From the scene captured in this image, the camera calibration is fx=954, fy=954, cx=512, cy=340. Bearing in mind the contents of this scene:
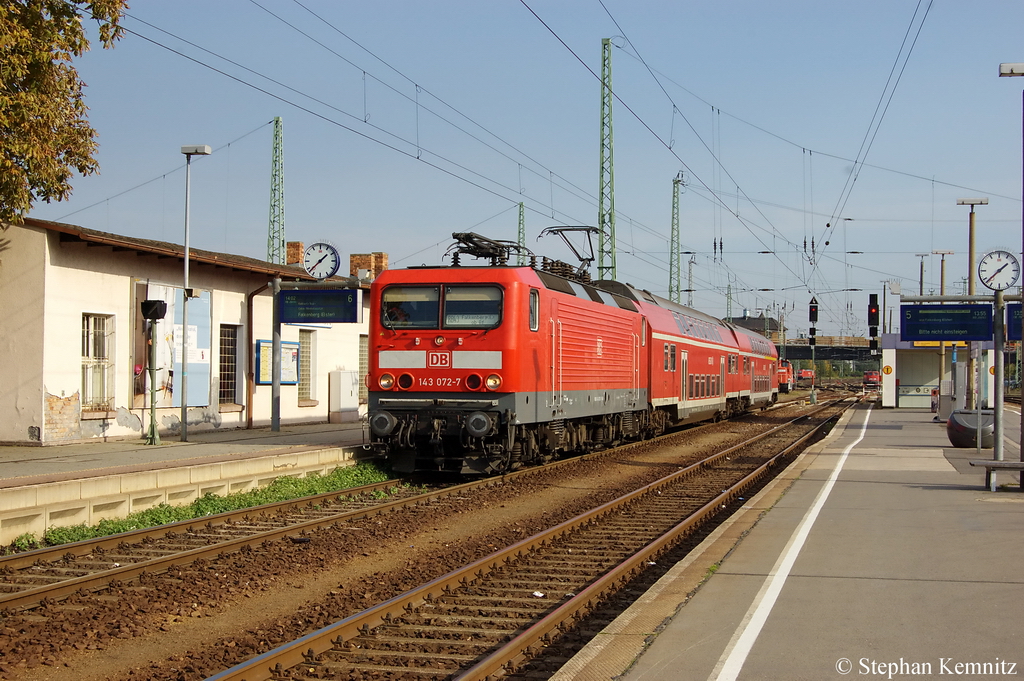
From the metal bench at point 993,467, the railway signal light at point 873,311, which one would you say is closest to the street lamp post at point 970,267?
the railway signal light at point 873,311

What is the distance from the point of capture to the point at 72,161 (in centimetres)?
1382

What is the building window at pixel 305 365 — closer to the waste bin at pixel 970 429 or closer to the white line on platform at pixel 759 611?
the waste bin at pixel 970 429

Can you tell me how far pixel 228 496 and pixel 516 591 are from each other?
661 centimetres

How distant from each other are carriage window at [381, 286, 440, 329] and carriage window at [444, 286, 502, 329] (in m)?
0.23

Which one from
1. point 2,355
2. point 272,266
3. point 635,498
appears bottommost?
point 635,498

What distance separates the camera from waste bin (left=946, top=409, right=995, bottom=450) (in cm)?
2031

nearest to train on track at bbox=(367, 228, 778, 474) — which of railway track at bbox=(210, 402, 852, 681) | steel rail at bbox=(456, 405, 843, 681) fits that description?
railway track at bbox=(210, 402, 852, 681)

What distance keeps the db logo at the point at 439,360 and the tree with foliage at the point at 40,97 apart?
5918 millimetres

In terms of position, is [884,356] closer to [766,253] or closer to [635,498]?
[766,253]

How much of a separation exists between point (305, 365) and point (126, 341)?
22.5ft

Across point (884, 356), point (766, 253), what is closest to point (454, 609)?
point (766, 253)

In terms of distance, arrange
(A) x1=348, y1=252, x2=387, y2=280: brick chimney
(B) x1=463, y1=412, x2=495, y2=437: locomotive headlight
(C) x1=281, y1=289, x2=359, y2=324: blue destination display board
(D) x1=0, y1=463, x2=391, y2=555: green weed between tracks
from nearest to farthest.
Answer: (D) x1=0, y1=463, x2=391, y2=555: green weed between tracks
(B) x1=463, y1=412, x2=495, y2=437: locomotive headlight
(C) x1=281, y1=289, x2=359, y2=324: blue destination display board
(A) x1=348, y1=252, x2=387, y2=280: brick chimney

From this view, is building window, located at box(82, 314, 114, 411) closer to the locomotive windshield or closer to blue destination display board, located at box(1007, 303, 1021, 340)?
the locomotive windshield

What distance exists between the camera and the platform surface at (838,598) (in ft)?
18.0
